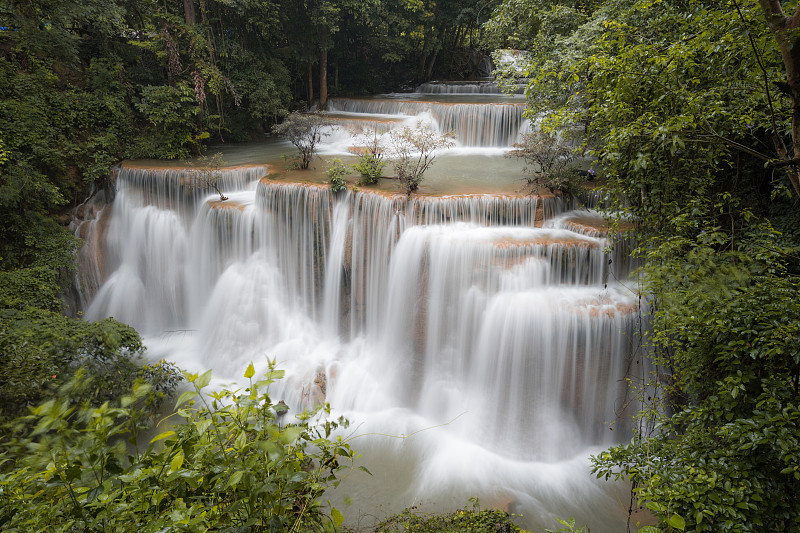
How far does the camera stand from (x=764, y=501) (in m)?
3.21

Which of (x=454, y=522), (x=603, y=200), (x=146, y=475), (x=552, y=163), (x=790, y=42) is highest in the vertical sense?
(x=790, y=42)

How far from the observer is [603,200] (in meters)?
5.61

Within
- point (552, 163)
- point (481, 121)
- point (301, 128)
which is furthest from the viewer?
point (481, 121)

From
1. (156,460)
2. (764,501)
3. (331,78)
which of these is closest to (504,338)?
(764,501)

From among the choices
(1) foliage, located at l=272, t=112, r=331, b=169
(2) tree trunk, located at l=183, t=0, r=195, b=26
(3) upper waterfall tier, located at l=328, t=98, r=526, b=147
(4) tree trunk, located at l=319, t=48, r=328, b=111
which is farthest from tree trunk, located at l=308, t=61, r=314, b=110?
(1) foliage, located at l=272, t=112, r=331, b=169

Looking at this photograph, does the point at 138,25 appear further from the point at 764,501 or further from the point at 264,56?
the point at 764,501

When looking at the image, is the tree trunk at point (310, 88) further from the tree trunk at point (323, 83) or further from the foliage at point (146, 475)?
the foliage at point (146, 475)

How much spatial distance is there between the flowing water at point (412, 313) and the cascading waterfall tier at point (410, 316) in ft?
0.10

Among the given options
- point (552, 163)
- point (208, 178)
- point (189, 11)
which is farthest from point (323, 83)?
point (552, 163)

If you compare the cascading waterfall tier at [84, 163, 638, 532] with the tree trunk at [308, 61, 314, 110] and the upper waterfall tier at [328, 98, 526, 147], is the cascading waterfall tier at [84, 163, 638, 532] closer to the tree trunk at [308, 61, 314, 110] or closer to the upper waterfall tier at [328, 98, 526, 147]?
the upper waterfall tier at [328, 98, 526, 147]

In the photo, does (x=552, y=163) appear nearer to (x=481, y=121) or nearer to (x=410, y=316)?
(x=410, y=316)

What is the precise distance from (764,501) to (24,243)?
1309cm

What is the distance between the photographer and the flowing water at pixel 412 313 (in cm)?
673

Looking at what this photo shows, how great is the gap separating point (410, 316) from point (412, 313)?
0.26 ft
